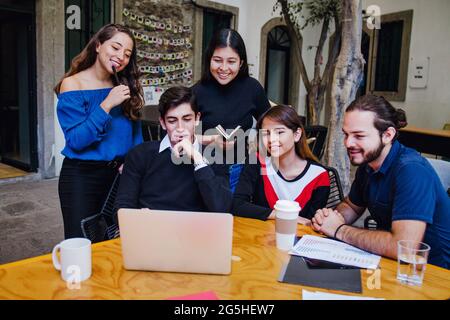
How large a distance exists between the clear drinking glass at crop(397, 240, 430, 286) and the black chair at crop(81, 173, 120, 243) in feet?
3.37

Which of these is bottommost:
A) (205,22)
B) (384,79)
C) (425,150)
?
(425,150)

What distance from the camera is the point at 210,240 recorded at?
1137 mm

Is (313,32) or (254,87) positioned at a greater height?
(313,32)

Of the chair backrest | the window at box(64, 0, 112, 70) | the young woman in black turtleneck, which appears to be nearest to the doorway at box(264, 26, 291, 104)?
the window at box(64, 0, 112, 70)

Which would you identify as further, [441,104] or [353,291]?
[441,104]

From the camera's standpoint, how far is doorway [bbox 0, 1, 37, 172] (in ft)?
17.5

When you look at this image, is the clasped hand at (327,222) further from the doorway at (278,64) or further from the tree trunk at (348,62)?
the doorway at (278,64)

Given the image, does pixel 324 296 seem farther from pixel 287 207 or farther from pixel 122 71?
pixel 122 71

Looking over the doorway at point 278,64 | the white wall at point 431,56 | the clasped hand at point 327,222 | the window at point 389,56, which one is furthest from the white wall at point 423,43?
the clasped hand at point 327,222

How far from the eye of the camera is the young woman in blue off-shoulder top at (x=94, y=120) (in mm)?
1886

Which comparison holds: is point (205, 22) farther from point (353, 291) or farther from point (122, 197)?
point (353, 291)

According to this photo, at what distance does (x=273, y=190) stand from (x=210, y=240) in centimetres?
95

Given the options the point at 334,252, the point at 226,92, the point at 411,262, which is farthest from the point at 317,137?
the point at 411,262
